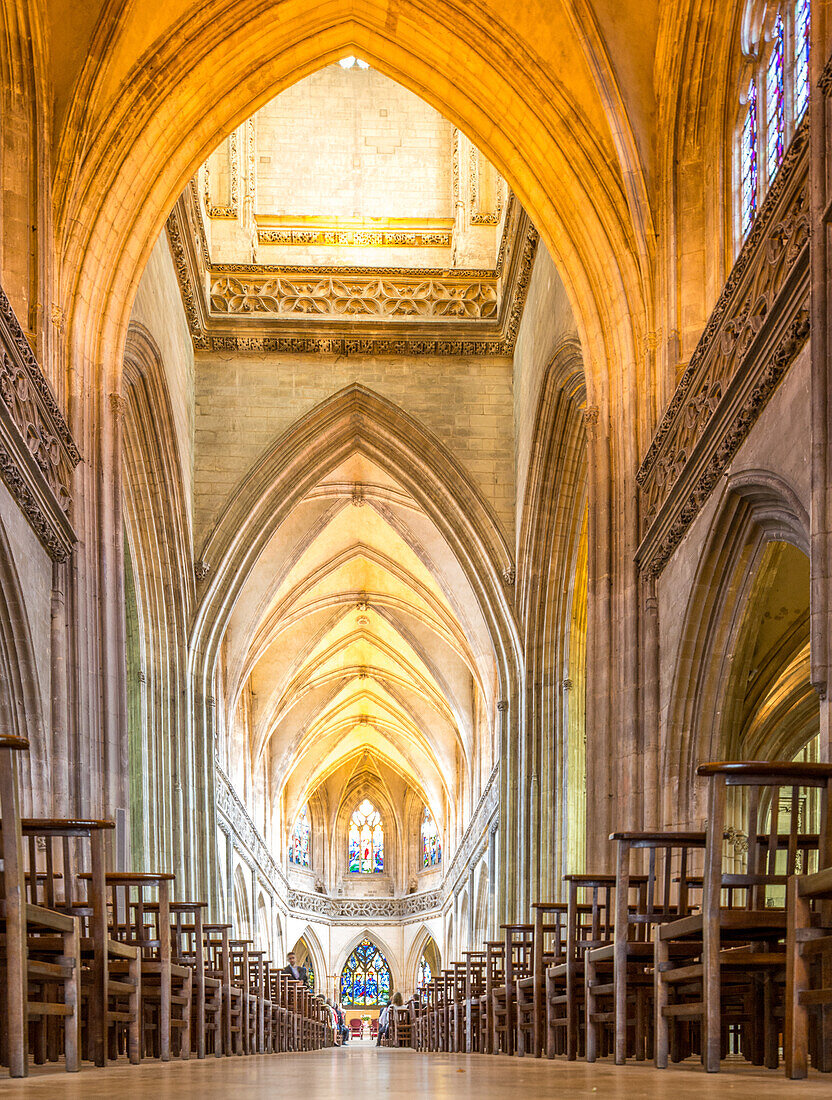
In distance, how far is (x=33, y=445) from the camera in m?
9.85

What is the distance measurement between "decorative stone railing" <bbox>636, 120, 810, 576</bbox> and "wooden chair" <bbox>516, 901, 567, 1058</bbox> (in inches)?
122

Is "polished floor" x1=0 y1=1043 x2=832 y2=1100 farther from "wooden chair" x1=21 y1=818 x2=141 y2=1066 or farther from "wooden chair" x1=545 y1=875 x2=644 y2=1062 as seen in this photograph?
"wooden chair" x1=545 y1=875 x2=644 y2=1062

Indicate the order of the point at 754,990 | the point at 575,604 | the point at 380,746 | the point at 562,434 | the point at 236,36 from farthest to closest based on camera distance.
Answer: the point at 380,746 < the point at 575,604 < the point at 562,434 < the point at 236,36 < the point at 754,990

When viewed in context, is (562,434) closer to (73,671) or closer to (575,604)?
(575,604)

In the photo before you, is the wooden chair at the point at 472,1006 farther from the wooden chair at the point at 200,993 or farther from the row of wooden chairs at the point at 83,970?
the wooden chair at the point at 200,993

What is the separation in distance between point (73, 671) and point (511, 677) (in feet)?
31.3

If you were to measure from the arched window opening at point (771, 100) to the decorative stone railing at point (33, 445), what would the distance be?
4.98m

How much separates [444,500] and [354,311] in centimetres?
307

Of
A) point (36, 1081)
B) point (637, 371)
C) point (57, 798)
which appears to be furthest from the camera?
point (637, 371)

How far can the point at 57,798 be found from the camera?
33.7 feet

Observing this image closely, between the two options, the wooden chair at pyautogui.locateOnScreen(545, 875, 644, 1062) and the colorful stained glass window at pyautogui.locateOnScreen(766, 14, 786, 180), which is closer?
the wooden chair at pyautogui.locateOnScreen(545, 875, 644, 1062)

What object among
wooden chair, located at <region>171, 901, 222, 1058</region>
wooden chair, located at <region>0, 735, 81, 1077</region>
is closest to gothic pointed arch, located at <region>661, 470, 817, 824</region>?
wooden chair, located at <region>171, 901, 222, 1058</region>

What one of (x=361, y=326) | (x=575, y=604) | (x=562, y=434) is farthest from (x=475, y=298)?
(x=575, y=604)

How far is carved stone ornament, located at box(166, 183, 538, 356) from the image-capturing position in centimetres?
1966
